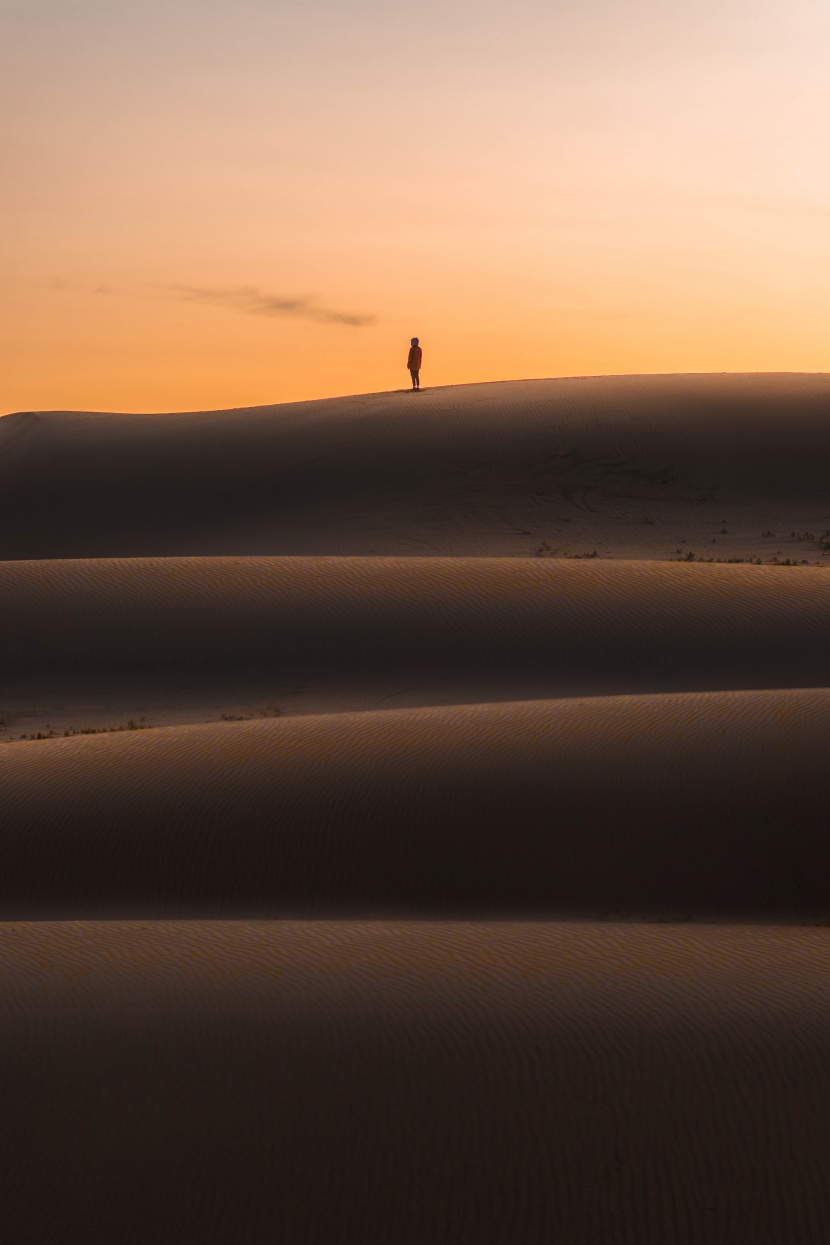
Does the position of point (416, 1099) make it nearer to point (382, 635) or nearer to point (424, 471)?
point (382, 635)

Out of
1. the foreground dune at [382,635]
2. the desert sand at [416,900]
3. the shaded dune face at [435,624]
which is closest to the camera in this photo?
the desert sand at [416,900]

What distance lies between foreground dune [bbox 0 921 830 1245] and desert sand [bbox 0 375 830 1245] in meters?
0.01

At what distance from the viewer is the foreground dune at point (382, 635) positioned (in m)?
12.6

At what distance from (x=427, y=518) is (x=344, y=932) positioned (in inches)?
675

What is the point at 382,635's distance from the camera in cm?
1421

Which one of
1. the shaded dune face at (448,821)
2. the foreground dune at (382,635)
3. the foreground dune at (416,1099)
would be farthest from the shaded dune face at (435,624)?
the foreground dune at (416,1099)

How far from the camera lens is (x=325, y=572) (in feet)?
54.4

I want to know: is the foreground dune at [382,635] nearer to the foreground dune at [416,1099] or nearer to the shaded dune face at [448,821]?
the shaded dune face at [448,821]

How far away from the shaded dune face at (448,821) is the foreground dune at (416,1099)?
5.38 feet

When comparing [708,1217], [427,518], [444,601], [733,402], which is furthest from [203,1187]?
[733,402]

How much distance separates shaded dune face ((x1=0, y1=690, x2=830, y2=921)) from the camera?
7.19 metres

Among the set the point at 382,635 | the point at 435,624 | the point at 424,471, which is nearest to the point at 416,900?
the point at 382,635

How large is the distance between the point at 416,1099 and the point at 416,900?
2.90 meters

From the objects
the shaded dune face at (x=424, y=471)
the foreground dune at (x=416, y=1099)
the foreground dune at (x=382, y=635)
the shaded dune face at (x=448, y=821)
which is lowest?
the foreground dune at (x=416, y=1099)
